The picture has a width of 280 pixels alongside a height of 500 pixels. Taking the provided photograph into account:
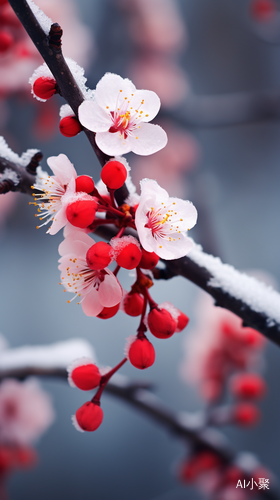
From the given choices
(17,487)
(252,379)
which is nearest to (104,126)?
(252,379)

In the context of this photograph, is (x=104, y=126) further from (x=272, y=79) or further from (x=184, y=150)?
(x=272, y=79)

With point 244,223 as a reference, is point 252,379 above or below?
below

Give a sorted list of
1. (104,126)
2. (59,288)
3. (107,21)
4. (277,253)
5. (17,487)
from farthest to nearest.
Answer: (277,253), (59,288), (107,21), (17,487), (104,126)

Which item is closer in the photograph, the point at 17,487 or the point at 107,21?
the point at 17,487

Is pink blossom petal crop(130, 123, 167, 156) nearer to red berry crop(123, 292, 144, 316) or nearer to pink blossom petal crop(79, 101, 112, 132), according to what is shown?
pink blossom petal crop(79, 101, 112, 132)

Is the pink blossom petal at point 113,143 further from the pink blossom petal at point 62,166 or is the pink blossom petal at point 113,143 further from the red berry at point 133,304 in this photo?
the red berry at point 133,304

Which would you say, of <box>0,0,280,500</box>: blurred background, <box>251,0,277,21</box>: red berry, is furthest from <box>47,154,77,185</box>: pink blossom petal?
<box>251,0,277,21</box>: red berry
